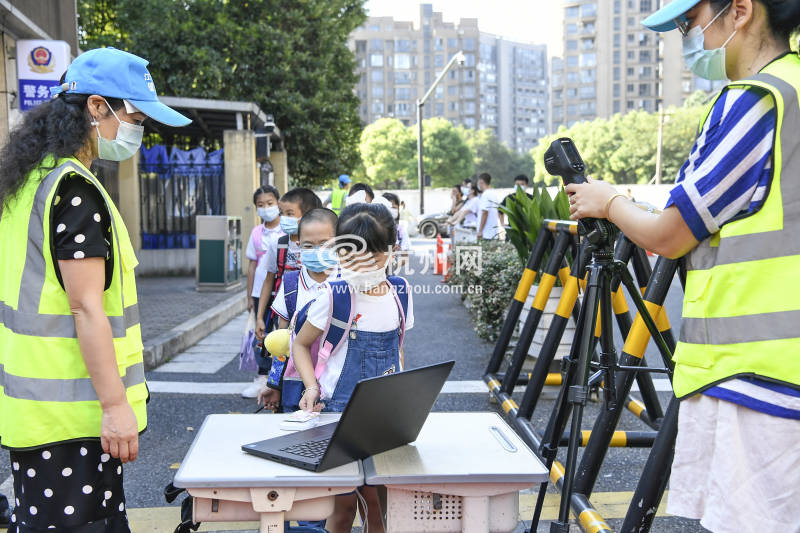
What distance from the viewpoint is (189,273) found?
1512cm

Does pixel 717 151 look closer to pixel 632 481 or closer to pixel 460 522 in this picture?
pixel 460 522

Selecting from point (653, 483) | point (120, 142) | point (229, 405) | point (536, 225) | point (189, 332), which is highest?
point (120, 142)

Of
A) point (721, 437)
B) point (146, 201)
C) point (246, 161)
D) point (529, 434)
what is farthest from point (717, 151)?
point (146, 201)

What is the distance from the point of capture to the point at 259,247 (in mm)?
5863

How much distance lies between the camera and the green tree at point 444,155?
69.6 meters

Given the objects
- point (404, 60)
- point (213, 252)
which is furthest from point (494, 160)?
point (213, 252)

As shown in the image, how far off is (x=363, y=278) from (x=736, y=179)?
1.47 metres

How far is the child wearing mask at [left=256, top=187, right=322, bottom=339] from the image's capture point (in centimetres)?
513

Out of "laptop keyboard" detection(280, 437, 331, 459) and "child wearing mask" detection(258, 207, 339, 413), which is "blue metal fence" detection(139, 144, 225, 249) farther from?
"laptop keyboard" detection(280, 437, 331, 459)

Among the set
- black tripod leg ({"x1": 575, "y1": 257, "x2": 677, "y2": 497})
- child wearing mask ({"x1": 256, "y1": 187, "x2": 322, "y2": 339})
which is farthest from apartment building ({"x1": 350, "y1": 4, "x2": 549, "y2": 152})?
black tripod leg ({"x1": 575, "y1": 257, "x2": 677, "y2": 497})

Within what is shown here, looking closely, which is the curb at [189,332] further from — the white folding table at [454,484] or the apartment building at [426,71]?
the apartment building at [426,71]

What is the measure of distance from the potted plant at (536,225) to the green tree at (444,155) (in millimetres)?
62804

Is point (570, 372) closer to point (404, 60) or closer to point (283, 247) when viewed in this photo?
point (283, 247)

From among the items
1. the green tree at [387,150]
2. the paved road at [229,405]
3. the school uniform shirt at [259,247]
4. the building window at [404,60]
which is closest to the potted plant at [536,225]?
the paved road at [229,405]
